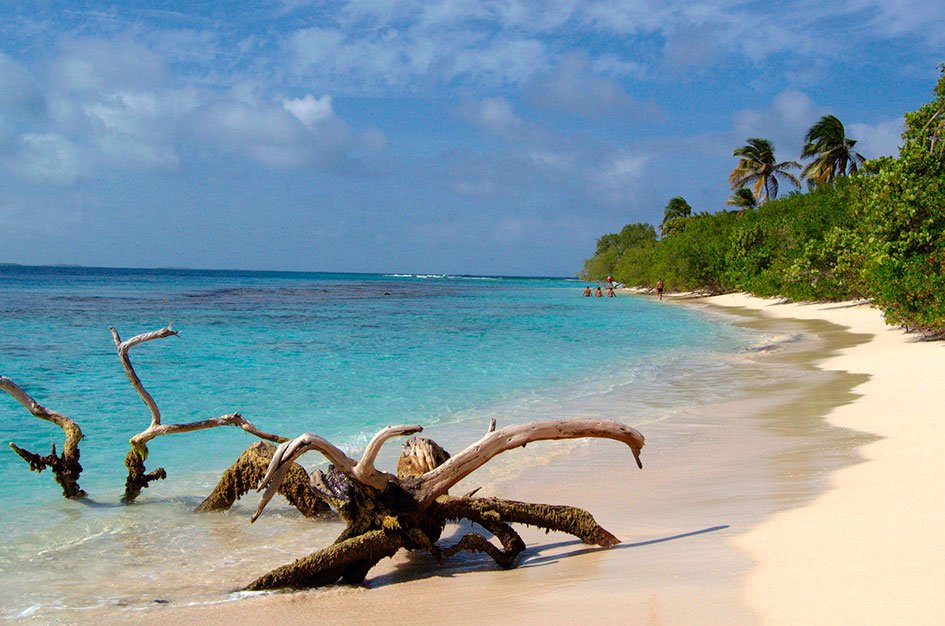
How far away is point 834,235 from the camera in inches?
1009

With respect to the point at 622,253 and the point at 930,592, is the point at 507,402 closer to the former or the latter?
the point at 930,592

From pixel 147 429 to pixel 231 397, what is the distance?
273 inches

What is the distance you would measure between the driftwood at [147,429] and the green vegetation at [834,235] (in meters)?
16.0

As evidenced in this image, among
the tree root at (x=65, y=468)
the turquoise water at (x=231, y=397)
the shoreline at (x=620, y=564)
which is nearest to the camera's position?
the shoreline at (x=620, y=564)

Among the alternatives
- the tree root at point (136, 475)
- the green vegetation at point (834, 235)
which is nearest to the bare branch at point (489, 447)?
the tree root at point (136, 475)

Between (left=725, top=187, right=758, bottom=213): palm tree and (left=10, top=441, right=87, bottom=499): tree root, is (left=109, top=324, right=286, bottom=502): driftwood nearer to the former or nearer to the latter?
(left=10, top=441, right=87, bottom=499): tree root

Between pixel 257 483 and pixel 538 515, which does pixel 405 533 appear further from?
pixel 257 483

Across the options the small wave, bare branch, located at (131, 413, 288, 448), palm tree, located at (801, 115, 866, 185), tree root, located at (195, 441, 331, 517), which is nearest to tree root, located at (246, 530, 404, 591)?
the small wave

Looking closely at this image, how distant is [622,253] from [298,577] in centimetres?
10990

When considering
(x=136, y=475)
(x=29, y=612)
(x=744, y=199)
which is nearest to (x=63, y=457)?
(x=136, y=475)

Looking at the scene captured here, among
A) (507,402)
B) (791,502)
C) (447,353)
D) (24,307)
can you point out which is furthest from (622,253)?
(791,502)

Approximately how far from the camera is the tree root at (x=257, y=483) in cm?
625

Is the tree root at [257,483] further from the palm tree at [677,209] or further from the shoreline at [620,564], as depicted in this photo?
the palm tree at [677,209]

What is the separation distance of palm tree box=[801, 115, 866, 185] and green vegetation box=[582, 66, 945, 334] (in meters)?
0.07
